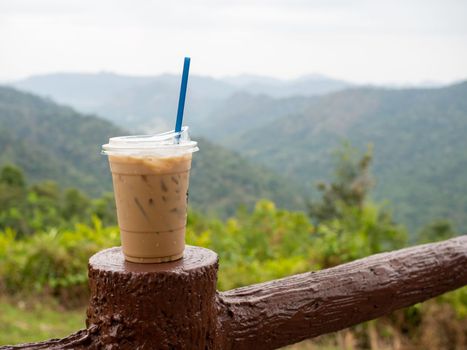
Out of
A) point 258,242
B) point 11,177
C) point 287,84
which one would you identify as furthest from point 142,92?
point 258,242

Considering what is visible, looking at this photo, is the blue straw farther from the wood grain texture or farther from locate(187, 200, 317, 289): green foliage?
locate(187, 200, 317, 289): green foliage

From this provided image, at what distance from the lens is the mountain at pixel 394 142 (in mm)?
33156

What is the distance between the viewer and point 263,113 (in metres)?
71.6

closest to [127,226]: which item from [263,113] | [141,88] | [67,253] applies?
[67,253]

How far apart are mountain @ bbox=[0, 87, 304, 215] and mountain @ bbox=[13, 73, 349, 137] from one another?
5.30 m

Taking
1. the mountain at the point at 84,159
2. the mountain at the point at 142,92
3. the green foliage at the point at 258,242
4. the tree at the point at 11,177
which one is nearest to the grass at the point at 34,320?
the green foliage at the point at 258,242

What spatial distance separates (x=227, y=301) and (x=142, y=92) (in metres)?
→ 54.3

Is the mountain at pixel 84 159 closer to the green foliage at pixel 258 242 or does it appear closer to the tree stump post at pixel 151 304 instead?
the green foliage at pixel 258 242

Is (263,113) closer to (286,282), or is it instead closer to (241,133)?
(241,133)

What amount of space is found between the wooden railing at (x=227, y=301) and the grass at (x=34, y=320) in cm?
294

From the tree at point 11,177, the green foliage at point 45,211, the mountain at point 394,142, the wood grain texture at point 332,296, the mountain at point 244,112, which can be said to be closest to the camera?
the wood grain texture at point 332,296

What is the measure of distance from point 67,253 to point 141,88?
5120 centimetres

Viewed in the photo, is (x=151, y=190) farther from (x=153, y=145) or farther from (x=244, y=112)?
(x=244, y=112)

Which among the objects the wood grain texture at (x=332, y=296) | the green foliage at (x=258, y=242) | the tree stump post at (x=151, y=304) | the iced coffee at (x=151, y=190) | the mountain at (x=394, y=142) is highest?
the iced coffee at (x=151, y=190)
